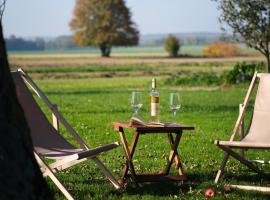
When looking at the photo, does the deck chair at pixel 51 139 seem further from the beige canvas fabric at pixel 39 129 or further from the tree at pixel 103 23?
the tree at pixel 103 23

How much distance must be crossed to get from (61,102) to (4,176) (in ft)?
44.8

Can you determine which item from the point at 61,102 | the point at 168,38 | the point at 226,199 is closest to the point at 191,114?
the point at 61,102

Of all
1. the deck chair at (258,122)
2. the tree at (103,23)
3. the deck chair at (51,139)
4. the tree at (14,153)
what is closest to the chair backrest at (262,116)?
the deck chair at (258,122)

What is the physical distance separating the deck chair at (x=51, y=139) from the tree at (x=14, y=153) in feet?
6.66

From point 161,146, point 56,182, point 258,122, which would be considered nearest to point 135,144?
point 56,182

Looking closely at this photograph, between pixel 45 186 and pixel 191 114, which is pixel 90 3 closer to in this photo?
pixel 191 114

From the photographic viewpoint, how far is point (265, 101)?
7293 millimetres

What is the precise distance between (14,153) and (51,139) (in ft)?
10.1

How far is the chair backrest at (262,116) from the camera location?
6.98 meters

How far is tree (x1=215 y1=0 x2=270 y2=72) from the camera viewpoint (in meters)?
19.5

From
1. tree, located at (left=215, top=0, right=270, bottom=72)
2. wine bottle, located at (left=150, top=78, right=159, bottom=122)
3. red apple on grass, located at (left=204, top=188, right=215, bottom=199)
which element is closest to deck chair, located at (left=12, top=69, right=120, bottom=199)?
wine bottle, located at (left=150, top=78, right=159, bottom=122)

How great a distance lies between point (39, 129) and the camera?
6895mm

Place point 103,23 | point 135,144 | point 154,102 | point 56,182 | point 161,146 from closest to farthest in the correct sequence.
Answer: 1. point 56,182
2. point 135,144
3. point 154,102
4. point 161,146
5. point 103,23

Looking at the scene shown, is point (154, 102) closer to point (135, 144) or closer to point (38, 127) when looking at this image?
point (135, 144)
